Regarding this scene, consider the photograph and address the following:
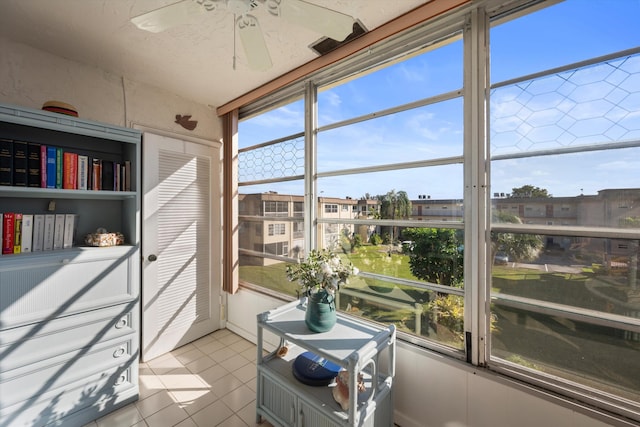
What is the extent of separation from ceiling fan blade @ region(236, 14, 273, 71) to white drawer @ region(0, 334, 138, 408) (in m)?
2.16

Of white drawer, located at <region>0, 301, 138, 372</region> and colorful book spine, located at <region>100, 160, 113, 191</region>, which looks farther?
colorful book spine, located at <region>100, 160, 113, 191</region>

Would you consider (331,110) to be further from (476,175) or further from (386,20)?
(476,175)

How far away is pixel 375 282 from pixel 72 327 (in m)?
2.11

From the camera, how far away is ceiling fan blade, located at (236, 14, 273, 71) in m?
1.09

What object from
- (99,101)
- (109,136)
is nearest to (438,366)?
(109,136)

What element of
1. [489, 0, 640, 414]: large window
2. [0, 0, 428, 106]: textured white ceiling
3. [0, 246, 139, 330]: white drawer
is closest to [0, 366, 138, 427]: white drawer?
[0, 246, 139, 330]: white drawer

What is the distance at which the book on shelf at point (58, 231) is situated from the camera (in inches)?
70.8

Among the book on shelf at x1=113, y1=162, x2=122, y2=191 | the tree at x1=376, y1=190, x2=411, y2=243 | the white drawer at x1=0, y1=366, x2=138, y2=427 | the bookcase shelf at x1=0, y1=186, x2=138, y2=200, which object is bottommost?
the white drawer at x1=0, y1=366, x2=138, y2=427

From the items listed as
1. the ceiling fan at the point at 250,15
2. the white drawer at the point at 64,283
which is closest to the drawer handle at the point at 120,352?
the white drawer at the point at 64,283

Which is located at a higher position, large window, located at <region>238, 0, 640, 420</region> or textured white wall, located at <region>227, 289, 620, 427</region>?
large window, located at <region>238, 0, 640, 420</region>

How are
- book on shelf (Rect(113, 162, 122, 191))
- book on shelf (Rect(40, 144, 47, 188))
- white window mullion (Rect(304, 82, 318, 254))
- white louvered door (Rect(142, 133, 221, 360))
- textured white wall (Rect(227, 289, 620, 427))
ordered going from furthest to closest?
white louvered door (Rect(142, 133, 221, 360)), white window mullion (Rect(304, 82, 318, 254)), book on shelf (Rect(113, 162, 122, 191)), book on shelf (Rect(40, 144, 47, 188)), textured white wall (Rect(227, 289, 620, 427))

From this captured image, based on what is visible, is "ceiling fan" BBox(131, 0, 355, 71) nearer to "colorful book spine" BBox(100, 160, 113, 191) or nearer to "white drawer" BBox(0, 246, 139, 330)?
"colorful book spine" BBox(100, 160, 113, 191)

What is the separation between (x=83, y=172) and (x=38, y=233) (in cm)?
49

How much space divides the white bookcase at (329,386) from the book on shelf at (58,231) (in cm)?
154
